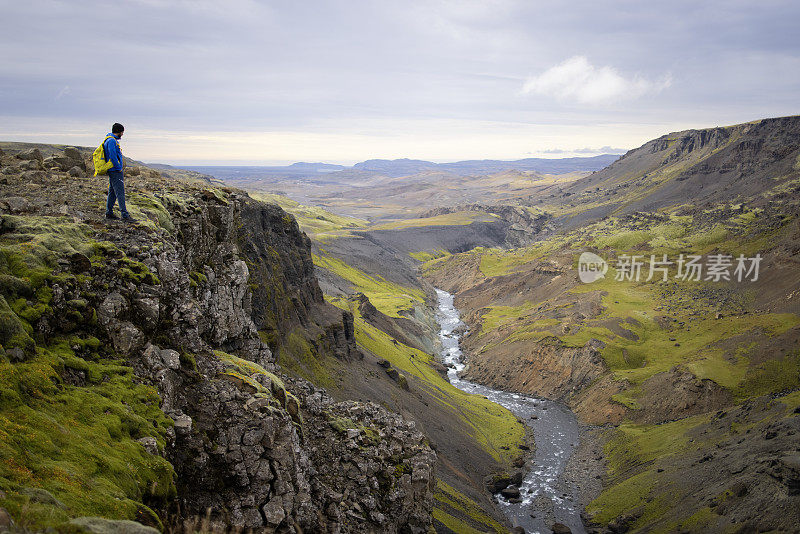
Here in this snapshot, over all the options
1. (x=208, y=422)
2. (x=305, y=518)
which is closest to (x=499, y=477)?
(x=305, y=518)

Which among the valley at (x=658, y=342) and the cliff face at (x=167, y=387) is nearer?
the cliff face at (x=167, y=387)

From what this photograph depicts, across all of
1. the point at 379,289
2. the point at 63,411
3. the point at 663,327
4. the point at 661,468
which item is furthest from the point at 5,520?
the point at 379,289

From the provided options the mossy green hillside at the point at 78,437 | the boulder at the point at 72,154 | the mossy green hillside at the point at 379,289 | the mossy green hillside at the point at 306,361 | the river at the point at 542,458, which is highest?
the boulder at the point at 72,154

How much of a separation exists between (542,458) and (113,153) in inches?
2328

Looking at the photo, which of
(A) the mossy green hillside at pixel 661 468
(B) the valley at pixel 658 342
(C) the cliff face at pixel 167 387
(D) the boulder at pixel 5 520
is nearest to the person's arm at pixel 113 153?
(C) the cliff face at pixel 167 387

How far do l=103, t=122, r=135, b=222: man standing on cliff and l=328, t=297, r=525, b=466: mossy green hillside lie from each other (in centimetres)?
5097

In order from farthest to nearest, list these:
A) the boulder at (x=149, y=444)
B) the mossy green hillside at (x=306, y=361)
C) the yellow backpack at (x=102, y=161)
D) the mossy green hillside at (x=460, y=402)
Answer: the mossy green hillside at (x=460, y=402) → the mossy green hillside at (x=306, y=361) → the yellow backpack at (x=102, y=161) → the boulder at (x=149, y=444)

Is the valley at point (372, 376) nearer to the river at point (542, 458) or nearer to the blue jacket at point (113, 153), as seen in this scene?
the river at point (542, 458)

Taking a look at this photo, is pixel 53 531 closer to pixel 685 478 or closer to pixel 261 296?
pixel 261 296

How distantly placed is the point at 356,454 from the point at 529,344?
226 feet

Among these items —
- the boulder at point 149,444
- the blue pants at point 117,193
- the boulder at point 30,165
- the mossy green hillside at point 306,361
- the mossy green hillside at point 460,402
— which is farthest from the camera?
the mossy green hillside at point 460,402

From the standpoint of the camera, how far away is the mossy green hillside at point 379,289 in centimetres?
10812

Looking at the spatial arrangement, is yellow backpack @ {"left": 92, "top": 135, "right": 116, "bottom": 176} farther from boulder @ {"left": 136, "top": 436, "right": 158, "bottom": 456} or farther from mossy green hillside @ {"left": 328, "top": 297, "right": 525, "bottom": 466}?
mossy green hillside @ {"left": 328, "top": 297, "right": 525, "bottom": 466}

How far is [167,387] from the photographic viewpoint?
51.5 feet
